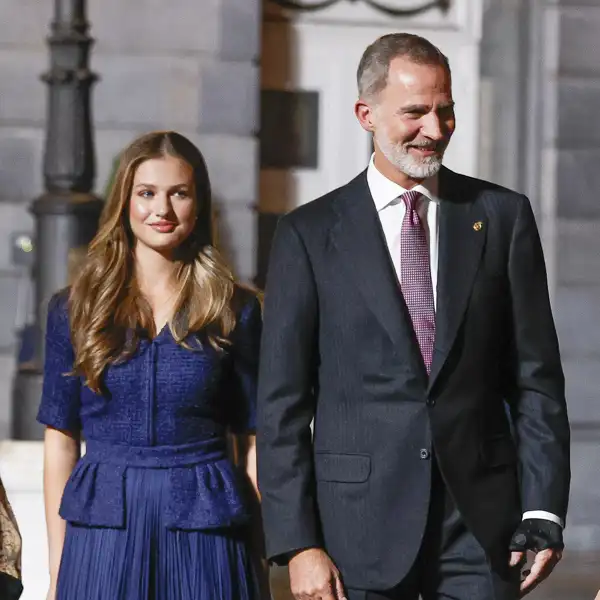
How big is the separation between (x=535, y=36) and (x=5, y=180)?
284cm

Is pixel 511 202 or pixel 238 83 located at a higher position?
pixel 238 83

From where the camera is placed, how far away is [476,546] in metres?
2.83

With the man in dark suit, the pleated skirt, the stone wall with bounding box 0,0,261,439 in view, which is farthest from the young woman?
the stone wall with bounding box 0,0,261,439

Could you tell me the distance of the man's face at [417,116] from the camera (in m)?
2.82

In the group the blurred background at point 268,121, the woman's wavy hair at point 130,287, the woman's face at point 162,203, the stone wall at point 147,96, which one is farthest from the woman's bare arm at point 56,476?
the stone wall at point 147,96

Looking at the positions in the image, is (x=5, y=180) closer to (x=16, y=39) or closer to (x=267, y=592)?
(x=16, y=39)

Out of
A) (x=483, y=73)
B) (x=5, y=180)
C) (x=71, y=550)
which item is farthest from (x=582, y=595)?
(x=71, y=550)

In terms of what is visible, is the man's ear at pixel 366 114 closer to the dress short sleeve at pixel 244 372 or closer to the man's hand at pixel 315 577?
the dress short sleeve at pixel 244 372

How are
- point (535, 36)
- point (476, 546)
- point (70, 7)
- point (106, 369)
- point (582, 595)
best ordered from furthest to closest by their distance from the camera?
point (535, 36) → point (70, 7) → point (582, 595) → point (106, 369) → point (476, 546)

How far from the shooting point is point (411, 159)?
2.85 meters

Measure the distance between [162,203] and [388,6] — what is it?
4.76 meters

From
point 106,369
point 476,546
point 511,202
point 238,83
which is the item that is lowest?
point 476,546

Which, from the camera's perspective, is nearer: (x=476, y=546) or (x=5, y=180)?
(x=476, y=546)

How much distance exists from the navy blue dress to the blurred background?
3554 millimetres
